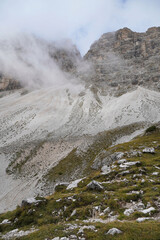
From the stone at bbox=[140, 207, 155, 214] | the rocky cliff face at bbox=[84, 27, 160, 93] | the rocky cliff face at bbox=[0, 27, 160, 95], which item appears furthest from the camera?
the rocky cliff face at bbox=[84, 27, 160, 93]

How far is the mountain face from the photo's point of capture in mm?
39375

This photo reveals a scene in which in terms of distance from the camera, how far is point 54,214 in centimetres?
1287

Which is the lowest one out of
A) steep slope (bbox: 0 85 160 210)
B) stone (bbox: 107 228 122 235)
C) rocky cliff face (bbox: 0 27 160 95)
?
steep slope (bbox: 0 85 160 210)

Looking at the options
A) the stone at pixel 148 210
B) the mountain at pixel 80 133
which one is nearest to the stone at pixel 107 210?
the mountain at pixel 80 133

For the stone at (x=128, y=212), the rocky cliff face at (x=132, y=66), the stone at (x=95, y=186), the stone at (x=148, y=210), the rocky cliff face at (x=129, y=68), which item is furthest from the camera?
the rocky cliff face at (x=132, y=66)

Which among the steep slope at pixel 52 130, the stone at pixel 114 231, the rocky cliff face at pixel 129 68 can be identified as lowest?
the steep slope at pixel 52 130

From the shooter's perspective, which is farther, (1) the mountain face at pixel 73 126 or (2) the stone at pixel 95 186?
(1) the mountain face at pixel 73 126

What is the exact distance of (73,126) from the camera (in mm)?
75938

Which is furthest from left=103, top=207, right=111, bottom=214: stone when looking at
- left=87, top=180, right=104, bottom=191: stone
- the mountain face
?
the mountain face

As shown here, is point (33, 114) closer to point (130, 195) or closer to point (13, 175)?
point (13, 175)

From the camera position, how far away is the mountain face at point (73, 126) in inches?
1550

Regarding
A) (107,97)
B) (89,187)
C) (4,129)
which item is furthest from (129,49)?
(89,187)

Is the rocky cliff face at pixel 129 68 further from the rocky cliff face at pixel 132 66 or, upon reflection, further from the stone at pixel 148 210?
the stone at pixel 148 210

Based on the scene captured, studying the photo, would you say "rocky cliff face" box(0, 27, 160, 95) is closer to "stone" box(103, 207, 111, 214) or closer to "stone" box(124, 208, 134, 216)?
"stone" box(103, 207, 111, 214)
